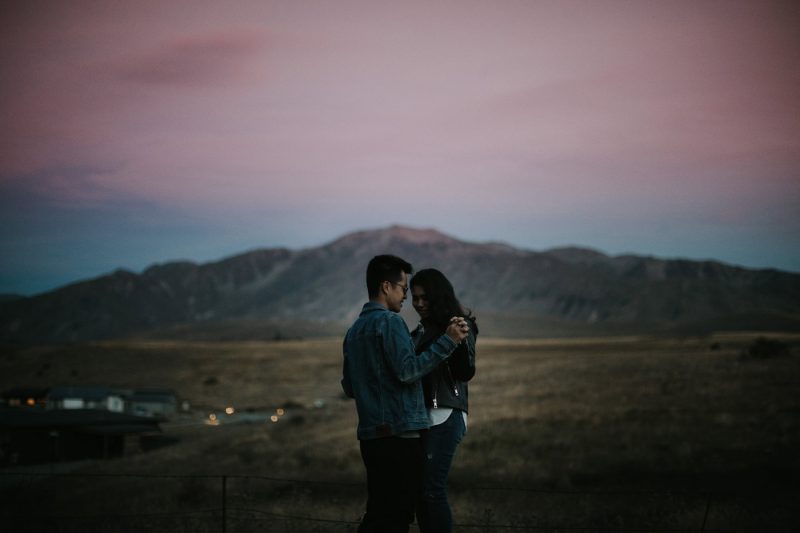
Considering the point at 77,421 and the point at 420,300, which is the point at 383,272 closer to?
the point at 420,300

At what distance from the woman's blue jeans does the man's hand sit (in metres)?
0.93

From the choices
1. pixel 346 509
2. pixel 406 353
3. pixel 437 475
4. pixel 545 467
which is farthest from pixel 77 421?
pixel 406 353

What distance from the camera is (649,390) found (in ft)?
122

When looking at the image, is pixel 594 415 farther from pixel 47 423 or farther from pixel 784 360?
pixel 47 423

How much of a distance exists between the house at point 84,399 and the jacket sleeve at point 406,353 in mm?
67470

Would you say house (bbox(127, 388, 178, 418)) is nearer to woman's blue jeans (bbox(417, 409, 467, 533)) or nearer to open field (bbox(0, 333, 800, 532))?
open field (bbox(0, 333, 800, 532))

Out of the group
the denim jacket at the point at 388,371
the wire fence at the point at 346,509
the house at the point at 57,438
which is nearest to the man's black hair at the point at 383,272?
the denim jacket at the point at 388,371

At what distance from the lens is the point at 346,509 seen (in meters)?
15.1

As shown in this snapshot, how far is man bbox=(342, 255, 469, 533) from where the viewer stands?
5.26 metres

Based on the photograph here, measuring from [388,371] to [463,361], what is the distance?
2.27 feet

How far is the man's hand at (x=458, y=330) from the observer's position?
210 inches

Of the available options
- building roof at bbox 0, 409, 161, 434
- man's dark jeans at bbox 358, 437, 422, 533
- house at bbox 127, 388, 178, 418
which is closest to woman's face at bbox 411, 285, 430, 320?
man's dark jeans at bbox 358, 437, 422, 533

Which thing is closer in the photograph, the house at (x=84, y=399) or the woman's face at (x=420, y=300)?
the woman's face at (x=420, y=300)

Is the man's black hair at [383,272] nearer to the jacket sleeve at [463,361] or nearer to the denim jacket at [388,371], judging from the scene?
the denim jacket at [388,371]
